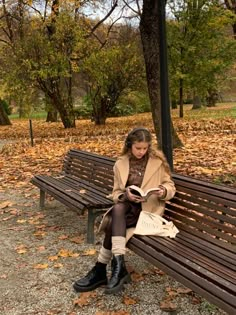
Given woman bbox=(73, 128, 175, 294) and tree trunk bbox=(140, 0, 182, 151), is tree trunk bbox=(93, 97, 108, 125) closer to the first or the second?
tree trunk bbox=(140, 0, 182, 151)

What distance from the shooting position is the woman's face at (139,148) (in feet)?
12.6

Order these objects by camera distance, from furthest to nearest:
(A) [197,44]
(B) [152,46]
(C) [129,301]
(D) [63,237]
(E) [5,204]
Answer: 1. (A) [197,44]
2. (B) [152,46]
3. (E) [5,204]
4. (D) [63,237]
5. (C) [129,301]

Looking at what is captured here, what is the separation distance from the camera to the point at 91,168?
232 inches

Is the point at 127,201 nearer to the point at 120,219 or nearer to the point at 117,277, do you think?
the point at 120,219

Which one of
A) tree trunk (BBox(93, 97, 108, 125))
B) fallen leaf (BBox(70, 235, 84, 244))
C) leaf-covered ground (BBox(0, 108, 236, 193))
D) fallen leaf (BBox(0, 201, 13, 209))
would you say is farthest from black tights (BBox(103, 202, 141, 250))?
tree trunk (BBox(93, 97, 108, 125))

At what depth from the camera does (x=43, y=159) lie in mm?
10430

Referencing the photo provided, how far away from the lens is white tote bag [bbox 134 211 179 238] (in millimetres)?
3648

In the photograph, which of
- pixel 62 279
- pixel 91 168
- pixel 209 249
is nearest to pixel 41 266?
pixel 62 279

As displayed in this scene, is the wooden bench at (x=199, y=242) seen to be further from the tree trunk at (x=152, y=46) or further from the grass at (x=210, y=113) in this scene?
the grass at (x=210, y=113)

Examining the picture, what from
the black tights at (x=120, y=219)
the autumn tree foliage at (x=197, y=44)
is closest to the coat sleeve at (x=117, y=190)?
the black tights at (x=120, y=219)

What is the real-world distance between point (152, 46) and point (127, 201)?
4.84 meters

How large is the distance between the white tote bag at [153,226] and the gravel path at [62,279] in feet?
1.45

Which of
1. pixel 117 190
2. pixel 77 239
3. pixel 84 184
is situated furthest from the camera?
pixel 84 184

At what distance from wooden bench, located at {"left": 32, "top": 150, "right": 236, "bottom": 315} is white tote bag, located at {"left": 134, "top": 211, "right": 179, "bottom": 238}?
59mm
